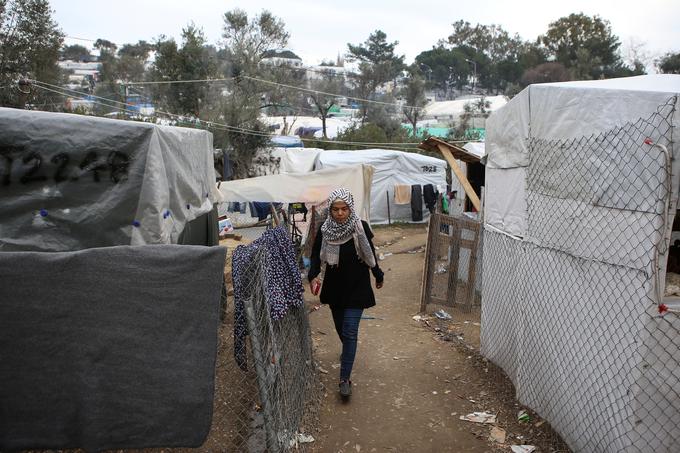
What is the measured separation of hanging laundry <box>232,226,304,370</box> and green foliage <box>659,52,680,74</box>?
1593 inches

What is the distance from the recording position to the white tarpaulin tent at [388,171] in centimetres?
2055

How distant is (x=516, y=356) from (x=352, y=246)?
1882 millimetres

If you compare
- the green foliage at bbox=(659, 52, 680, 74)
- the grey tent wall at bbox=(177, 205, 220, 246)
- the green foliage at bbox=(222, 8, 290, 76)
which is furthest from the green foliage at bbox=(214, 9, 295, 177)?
the green foliage at bbox=(659, 52, 680, 74)

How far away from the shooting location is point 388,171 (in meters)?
20.7

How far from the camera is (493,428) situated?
455 centimetres

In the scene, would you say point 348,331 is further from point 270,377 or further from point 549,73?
point 549,73

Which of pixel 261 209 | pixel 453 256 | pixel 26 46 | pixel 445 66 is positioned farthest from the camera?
pixel 445 66

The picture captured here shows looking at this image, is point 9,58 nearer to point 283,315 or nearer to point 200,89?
point 200,89

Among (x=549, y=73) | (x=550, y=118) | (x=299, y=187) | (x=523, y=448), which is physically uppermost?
(x=549, y=73)

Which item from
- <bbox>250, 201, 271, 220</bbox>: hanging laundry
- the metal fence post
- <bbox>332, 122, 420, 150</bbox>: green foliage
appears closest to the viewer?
the metal fence post

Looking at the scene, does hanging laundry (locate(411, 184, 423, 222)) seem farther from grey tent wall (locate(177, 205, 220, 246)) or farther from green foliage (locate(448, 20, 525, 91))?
green foliage (locate(448, 20, 525, 91))

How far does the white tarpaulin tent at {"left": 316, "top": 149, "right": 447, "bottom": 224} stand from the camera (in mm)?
20547

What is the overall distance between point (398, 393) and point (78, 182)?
3526 millimetres

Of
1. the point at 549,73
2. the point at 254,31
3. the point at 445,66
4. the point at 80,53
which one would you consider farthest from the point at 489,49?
the point at 80,53
